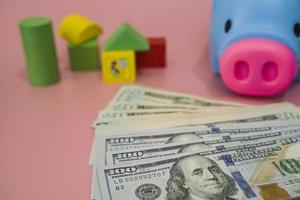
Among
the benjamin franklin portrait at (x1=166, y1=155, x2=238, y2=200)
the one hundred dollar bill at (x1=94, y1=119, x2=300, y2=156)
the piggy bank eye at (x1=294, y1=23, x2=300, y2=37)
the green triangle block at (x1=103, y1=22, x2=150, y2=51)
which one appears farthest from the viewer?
the green triangle block at (x1=103, y1=22, x2=150, y2=51)

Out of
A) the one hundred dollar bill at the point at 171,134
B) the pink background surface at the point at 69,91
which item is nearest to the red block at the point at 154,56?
the pink background surface at the point at 69,91

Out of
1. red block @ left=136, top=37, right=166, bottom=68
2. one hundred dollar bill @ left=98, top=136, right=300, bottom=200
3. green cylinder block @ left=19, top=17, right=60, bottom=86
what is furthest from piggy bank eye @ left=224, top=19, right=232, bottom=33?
green cylinder block @ left=19, top=17, right=60, bottom=86

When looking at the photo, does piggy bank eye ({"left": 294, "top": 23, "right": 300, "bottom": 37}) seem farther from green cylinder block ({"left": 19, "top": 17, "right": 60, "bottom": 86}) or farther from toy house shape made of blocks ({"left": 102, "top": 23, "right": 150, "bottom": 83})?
green cylinder block ({"left": 19, "top": 17, "right": 60, "bottom": 86})

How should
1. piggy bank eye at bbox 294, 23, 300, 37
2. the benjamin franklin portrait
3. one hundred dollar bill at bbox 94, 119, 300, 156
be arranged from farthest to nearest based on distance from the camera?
piggy bank eye at bbox 294, 23, 300, 37, one hundred dollar bill at bbox 94, 119, 300, 156, the benjamin franklin portrait

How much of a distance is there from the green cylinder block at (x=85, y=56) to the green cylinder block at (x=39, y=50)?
70 mm

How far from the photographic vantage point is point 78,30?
3.32 ft

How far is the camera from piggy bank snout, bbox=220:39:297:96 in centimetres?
80

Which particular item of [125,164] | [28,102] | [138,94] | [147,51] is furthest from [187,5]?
[125,164]

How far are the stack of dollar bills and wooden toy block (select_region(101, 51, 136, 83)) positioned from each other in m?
0.11

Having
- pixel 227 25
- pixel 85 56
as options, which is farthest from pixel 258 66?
pixel 85 56

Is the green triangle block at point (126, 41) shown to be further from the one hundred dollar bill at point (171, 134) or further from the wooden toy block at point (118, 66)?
the one hundred dollar bill at point (171, 134)

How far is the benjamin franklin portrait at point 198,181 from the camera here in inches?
23.2

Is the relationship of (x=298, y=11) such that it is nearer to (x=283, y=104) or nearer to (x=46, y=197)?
(x=283, y=104)

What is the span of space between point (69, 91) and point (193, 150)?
1.33 ft
